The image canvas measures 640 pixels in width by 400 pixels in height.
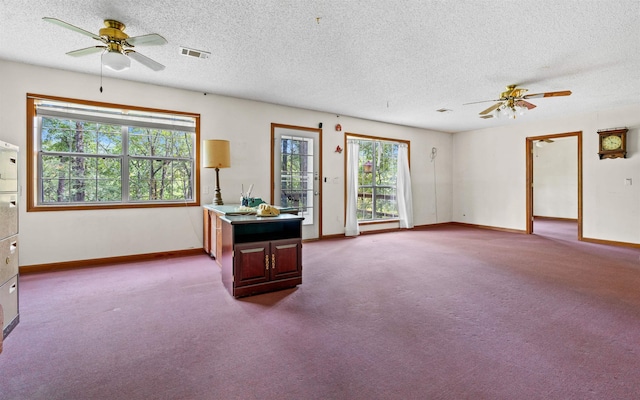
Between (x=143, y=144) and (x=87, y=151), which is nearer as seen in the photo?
(x=87, y=151)

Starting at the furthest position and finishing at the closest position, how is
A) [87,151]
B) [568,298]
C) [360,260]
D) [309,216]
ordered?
[309,216]
[360,260]
[87,151]
[568,298]

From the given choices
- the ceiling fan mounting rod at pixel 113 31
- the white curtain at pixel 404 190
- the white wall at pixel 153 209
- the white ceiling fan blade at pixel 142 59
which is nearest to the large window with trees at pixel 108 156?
the white wall at pixel 153 209

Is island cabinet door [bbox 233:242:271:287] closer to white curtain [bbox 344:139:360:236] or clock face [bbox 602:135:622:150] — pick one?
white curtain [bbox 344:139:360:236]

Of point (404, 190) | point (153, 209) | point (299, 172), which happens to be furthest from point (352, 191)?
point (153, 209)

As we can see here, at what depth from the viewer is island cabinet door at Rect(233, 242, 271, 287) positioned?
298 centimetres

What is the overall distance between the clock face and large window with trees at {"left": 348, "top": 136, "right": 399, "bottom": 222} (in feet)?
12.7

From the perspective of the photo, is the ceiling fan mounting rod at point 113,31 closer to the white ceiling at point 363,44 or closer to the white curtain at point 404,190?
the white ceiling at point 363,44

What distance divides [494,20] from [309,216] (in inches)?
166

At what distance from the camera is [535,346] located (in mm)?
2135

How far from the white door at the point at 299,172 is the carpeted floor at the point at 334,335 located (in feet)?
6.64

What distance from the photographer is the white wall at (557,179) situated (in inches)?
348

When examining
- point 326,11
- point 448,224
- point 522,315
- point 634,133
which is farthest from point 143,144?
point 634,133

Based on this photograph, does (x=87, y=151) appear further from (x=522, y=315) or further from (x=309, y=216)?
(x=522, y=315)

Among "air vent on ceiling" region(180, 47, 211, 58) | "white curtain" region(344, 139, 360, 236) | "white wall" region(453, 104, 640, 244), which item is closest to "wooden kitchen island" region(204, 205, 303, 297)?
"air vent on ceiling" region(180, 47, 211, 58)
